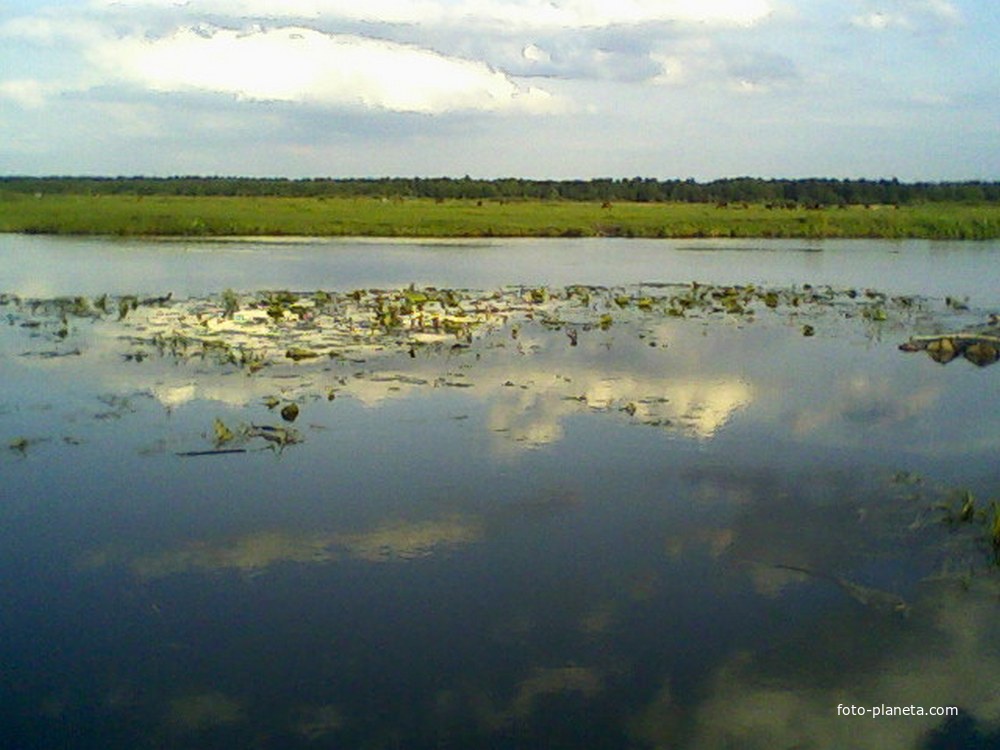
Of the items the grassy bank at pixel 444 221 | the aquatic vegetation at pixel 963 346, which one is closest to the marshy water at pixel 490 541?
the aquatic vegetation at pixel 963 346

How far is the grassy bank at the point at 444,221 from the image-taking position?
137 feet

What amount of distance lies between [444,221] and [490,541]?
3873cm

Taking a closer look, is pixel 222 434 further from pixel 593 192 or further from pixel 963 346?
pixel 593 192

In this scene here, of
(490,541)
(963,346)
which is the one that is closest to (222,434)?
(490,541)

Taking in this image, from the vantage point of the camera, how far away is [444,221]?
4516 cm

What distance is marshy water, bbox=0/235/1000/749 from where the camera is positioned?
17.3 ft

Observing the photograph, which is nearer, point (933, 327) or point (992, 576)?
point (992, 576)

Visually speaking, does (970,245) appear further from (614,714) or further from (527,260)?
(614,714)

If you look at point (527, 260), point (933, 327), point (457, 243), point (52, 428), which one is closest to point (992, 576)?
point (52, 428)

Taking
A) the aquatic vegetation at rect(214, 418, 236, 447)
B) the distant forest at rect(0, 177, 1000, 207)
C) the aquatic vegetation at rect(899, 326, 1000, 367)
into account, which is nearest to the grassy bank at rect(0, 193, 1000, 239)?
the distant forest at rect(0, 177, 1000, 207)

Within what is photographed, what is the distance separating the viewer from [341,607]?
631cm

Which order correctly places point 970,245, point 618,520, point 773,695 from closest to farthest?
point 773,695, point 618,520, point 970,245

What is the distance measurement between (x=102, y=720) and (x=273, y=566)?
1940mm

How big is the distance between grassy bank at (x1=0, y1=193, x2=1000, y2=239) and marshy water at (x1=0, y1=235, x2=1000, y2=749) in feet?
86.8
